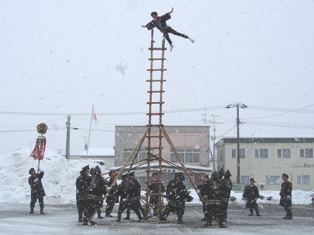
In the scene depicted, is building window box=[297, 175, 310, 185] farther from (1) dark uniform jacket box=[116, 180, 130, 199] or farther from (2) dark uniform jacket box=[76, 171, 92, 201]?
(2) dark uniform jacket box=[76, 171, 92, 201]

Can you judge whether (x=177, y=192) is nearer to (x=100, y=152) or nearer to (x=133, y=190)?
(x=133, y=190)

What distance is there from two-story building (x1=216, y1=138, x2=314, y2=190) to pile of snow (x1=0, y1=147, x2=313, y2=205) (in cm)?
1607

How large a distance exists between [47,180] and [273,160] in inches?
1145

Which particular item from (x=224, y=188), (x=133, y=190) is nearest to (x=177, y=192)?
(x=133, y=190)

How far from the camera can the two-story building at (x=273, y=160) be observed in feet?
165

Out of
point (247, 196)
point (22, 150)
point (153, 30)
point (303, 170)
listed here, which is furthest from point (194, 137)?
point (153, 30)

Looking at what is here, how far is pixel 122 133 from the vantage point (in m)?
48.2

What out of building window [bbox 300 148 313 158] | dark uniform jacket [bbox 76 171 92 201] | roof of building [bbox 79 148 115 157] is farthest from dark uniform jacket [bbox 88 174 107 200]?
roof of building [bbox 79 148 115 157]

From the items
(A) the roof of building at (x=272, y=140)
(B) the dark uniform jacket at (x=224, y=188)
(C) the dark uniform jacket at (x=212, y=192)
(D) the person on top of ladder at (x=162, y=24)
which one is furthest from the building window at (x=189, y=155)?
(C) the dark uniform jacket at (x=212, y=192)

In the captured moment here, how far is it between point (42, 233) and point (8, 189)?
755 inches

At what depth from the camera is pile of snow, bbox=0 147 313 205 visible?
27.2 meters

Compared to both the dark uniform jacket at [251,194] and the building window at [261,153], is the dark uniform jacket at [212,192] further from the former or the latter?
the building window at [261,153]

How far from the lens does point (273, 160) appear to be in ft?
166

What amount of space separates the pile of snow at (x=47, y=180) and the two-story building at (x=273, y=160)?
1607 centimetres
